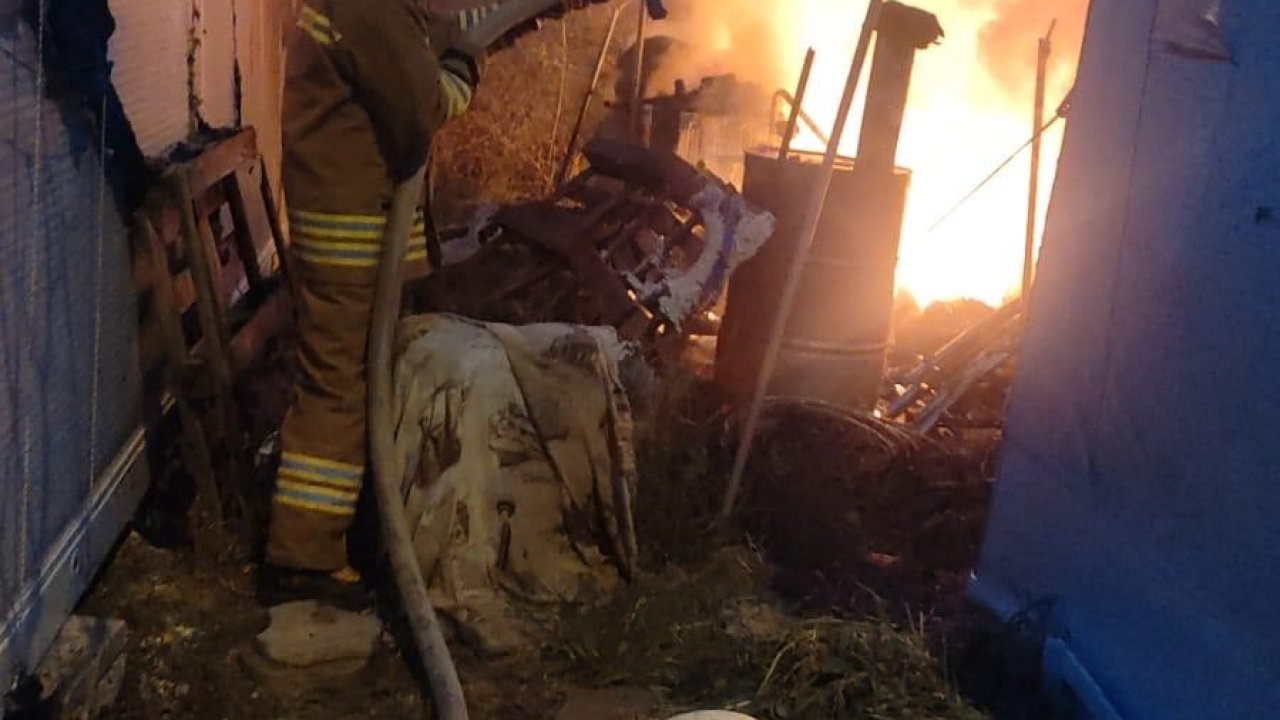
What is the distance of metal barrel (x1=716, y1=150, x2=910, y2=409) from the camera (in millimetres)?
6266


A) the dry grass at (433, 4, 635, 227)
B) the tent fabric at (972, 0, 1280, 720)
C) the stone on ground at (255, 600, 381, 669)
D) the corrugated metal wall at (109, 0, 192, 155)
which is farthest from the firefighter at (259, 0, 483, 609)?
the dry grass at (433, 4, 635, 227)

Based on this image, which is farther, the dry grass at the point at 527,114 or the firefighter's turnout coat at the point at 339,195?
the dry grass at the point at 527,114

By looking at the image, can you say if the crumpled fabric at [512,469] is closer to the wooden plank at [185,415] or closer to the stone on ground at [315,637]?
the stone on ground at [315,637]

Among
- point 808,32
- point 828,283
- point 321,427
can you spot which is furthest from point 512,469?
point 808,32

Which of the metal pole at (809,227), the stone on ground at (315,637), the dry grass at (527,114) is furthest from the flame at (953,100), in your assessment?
the stone on ground at (315,637)

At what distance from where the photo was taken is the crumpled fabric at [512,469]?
159 inches

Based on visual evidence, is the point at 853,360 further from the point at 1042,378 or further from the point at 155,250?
the point at 155,250

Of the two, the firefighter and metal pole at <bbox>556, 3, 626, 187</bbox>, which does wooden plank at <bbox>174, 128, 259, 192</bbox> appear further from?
metal pole at <bbox>556, 3, 626, 187</bbox>

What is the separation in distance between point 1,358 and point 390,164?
4.42 ft

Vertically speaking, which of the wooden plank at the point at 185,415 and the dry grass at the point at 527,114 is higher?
the dry grass at the point at 527,114

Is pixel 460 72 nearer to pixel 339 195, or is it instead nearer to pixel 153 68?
pixel 339 195

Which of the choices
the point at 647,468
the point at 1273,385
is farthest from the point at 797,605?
the point at 1273,385

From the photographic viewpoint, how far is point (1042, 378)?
417 centimetres

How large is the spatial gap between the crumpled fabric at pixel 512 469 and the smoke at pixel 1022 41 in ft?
25.4
